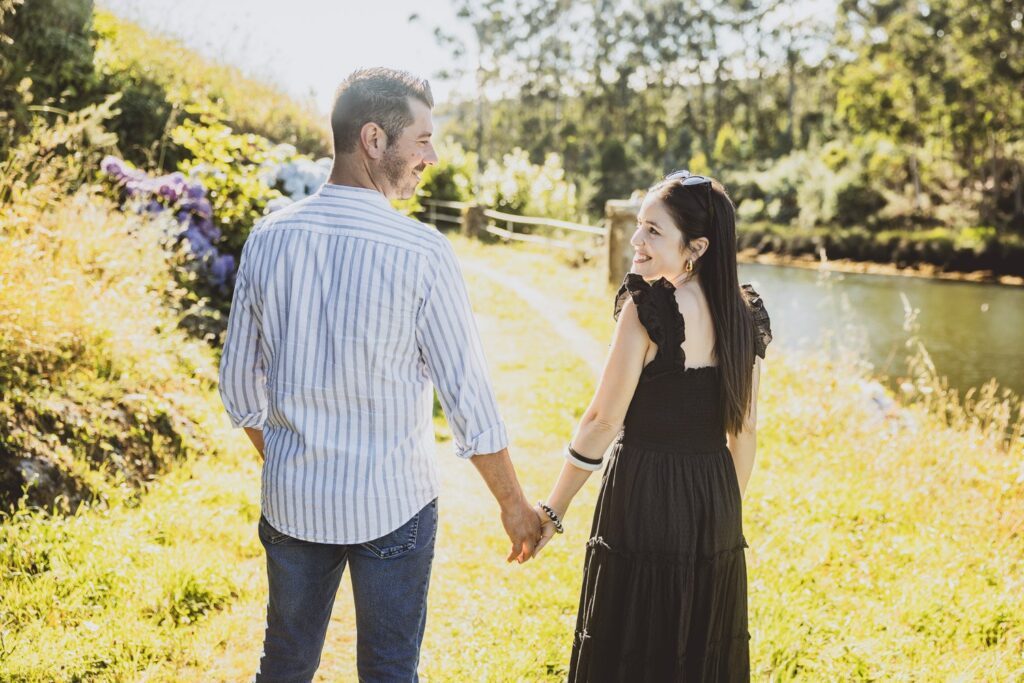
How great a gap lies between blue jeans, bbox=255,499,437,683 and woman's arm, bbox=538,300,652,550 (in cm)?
44

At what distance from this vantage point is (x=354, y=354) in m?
1.56

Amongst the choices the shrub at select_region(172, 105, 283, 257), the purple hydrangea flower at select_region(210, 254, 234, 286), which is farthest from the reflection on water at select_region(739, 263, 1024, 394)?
the purple hydrangea flower at select_region(210, 254, 234, 286)

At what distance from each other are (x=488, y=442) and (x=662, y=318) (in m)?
0.61

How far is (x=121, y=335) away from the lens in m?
4.13

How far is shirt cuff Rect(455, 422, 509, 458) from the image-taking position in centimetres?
167

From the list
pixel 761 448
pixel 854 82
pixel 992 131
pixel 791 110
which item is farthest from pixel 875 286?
pixel 791 110

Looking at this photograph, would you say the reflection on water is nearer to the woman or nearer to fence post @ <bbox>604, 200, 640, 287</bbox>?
fence post @ <bbox>604, 200, 640, 287</bbox>

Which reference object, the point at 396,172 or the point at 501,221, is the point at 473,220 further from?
the point at 396,172

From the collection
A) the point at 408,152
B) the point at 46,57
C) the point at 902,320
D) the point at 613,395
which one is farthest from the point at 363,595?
the point at 902,320

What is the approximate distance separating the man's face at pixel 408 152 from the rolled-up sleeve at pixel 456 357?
0.17 meters

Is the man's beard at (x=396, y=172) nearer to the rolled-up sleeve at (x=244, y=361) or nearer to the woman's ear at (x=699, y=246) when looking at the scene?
the rolled-up sleeve at (x=244, y=361)

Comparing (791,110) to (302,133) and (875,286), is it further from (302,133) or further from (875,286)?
(302,133)

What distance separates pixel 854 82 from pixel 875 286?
1726 centimetres

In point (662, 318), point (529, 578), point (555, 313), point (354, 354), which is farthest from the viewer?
point (555, 313)
